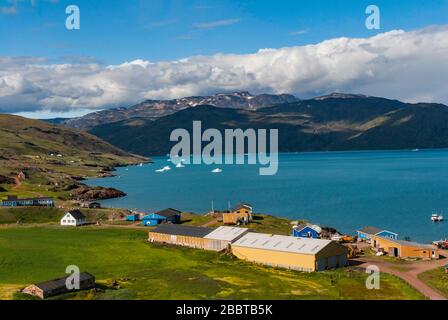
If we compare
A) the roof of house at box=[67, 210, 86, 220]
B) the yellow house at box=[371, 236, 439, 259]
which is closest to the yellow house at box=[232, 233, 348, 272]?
the yellow house at box=[371, 236, 439, 259]

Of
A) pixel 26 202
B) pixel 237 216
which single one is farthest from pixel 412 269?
pixel 26 202

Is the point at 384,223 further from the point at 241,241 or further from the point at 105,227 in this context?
the point at 105,227

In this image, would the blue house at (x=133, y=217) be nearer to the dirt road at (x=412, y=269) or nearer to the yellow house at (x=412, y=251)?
the dirt road at (x=412, y=269)

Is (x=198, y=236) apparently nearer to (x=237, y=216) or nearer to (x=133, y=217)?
(x=237, y=216)

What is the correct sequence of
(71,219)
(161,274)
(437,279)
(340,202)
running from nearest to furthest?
(437,279), (161,274), (71,219), (340,202)

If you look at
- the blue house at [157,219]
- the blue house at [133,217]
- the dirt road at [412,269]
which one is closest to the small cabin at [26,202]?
the blue house at [133,217]
